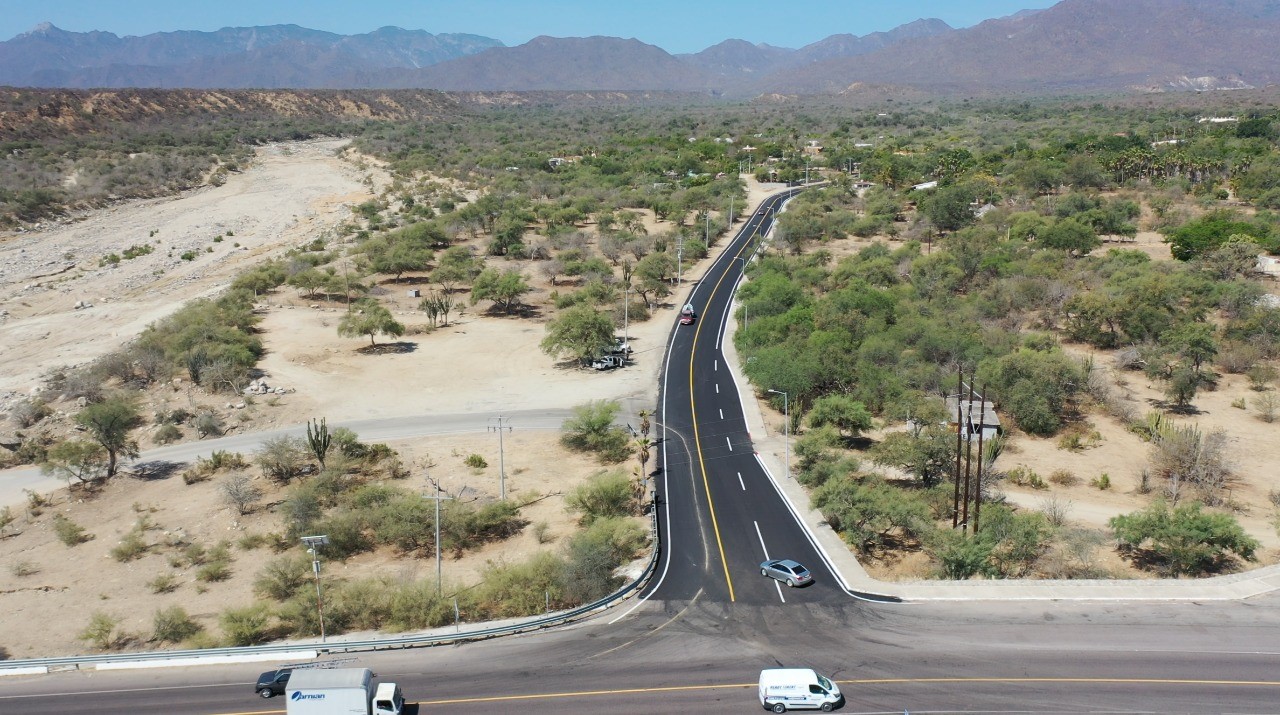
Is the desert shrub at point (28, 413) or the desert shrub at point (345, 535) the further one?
the desert shrub at point (28, 413)

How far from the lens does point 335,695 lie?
22641 mm

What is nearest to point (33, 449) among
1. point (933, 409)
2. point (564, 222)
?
point (933, 409)

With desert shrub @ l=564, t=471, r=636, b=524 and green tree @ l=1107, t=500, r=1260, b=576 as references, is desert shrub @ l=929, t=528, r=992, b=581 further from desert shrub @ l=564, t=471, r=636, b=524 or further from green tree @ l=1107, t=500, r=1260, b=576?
desert shrub @ l=564, t=471, r=636, b=524

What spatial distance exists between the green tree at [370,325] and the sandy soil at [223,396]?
141cm

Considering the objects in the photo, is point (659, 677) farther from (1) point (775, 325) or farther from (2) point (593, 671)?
(1) point (775, 325)

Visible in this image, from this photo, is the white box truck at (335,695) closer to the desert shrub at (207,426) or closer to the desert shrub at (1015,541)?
Result: the desert shrub at (1015,541)

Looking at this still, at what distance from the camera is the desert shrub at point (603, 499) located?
122 ft

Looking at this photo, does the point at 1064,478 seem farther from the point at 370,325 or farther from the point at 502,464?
the point at 370,325

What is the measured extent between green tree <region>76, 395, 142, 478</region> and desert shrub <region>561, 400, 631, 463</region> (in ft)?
76.3

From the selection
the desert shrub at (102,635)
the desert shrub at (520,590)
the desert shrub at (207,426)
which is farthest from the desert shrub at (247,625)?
the desert shrub at (207,426)

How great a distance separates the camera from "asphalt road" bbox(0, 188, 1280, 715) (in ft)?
79.2

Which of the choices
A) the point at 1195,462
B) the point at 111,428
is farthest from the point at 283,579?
the point at 1195,462

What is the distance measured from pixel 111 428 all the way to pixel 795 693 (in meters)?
37.5

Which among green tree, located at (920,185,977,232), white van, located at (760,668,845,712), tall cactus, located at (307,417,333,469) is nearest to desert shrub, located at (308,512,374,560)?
tall cactus, located at (307,417,333,469)
